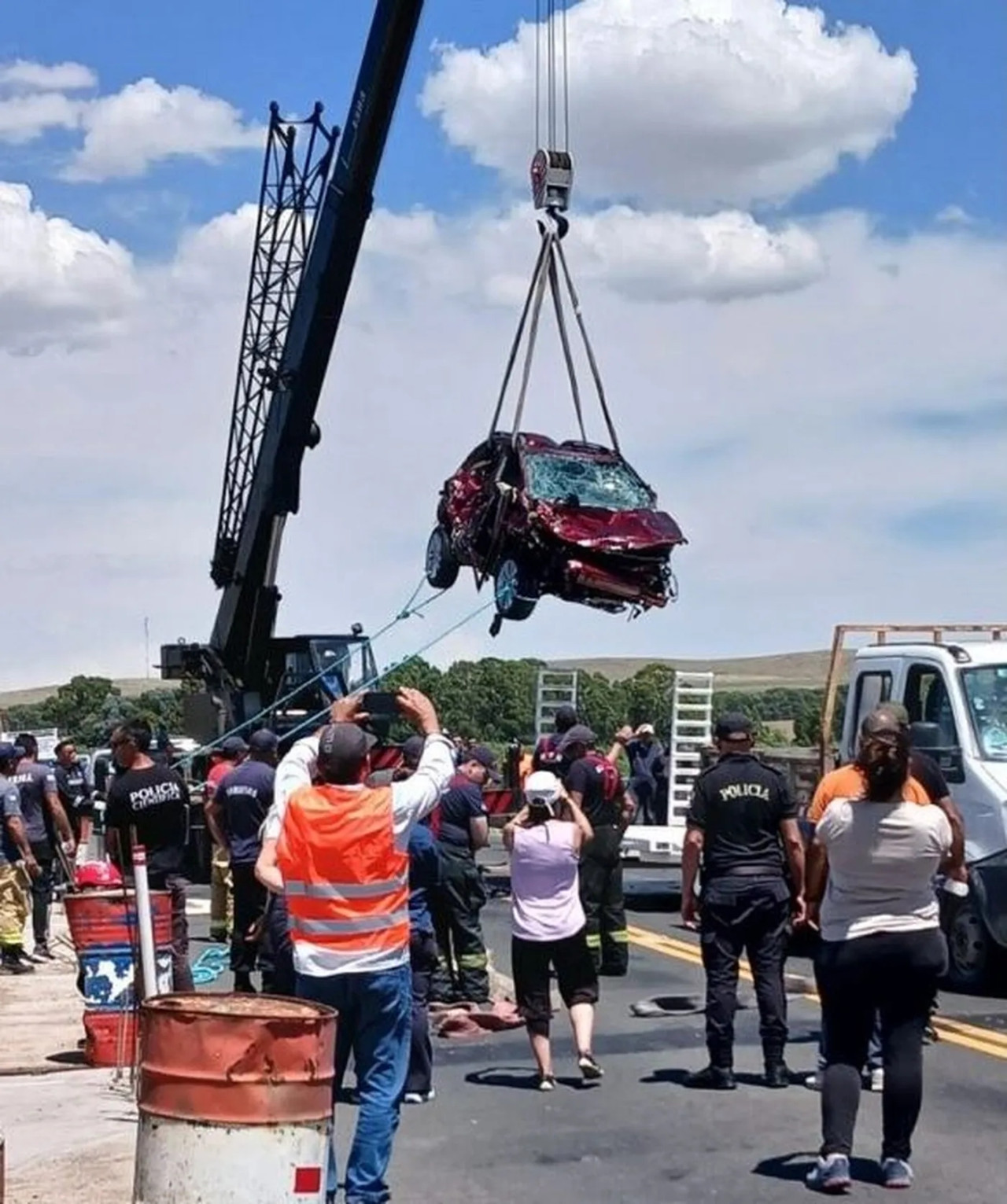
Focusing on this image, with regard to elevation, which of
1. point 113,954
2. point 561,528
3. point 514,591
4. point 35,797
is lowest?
point 113,954

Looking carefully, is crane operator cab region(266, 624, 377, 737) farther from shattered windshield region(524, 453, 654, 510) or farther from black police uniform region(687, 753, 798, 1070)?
black police uniform region(687, 753, 798, 1070)

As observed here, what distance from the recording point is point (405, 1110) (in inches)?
344

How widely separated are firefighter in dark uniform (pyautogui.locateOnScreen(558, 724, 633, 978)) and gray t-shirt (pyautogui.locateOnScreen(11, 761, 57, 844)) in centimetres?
439

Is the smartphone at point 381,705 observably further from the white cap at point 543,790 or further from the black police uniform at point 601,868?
the white cap at point 543,790

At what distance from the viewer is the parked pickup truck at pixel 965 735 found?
472 inches

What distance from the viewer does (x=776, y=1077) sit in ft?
30.0

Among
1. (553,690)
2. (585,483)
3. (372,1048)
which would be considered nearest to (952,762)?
(585,483)

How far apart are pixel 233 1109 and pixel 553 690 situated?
19.1 meters

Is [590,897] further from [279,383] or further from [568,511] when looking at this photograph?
[279,383]

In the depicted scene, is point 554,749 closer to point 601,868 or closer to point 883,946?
point 601,868

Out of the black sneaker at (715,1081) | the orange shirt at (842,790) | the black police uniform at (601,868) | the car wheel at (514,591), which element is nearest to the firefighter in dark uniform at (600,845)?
the black police uniform at (601,868)

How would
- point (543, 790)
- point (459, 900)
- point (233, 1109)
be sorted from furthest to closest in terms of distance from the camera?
point (459, 900)
point (543, 790)
point (233, 1109)

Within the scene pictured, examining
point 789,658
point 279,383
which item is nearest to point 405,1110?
point 279,383

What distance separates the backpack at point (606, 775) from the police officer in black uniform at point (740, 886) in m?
3.52
